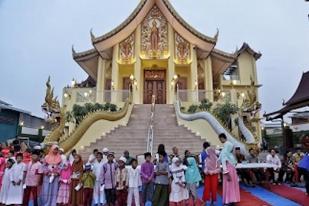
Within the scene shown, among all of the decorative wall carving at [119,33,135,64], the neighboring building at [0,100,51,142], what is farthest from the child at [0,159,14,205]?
the neighboring building at [0,100,51,142]

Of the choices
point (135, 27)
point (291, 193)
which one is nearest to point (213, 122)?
point (291, 193)

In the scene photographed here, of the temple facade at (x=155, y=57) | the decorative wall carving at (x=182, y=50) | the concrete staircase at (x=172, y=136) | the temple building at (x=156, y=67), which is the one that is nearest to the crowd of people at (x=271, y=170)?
the concrete staircase at (x=172, y=136)

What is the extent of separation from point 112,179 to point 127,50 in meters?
15.9

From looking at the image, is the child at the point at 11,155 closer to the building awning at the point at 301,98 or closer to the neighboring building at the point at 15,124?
the building awning at the point at 301,98

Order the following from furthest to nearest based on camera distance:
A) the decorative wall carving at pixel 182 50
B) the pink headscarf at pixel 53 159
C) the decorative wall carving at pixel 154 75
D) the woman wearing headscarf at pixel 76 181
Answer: the decorative wall carving at pixel 154 75, the decorative wall carving at pixel 182 50, the woman wearing headscarf at pixel 76 181, the pink headscarf at pixel 53 159

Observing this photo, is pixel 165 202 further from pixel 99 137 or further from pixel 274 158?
pixel 99 137

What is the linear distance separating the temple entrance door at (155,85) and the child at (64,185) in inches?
609

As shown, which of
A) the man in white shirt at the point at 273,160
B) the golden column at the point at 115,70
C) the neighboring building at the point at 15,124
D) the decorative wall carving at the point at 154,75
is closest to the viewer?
the man in white shirt at the point at 273,160

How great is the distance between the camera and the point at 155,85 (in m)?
21.8

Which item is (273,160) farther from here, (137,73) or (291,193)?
(137,73)

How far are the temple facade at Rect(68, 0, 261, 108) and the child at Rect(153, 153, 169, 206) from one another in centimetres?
1365

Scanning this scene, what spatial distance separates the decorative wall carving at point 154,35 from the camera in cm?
2086

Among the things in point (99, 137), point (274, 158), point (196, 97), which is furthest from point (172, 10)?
point (274, 158)

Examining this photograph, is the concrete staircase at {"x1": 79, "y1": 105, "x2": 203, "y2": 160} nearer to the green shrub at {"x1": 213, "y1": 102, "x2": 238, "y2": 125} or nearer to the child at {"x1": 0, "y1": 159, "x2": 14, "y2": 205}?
the green shrub at {"x1": 213, "y1": 102, "x2": 238, "y2": 125}
